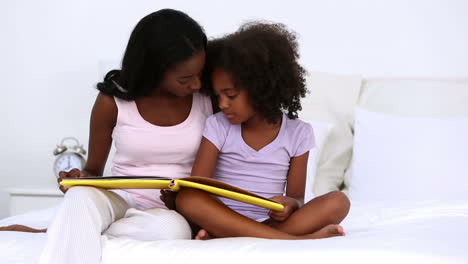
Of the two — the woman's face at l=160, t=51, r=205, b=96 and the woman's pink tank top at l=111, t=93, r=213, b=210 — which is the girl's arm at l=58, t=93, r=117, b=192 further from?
the woman's face at l=160, t=51, r=205, b=96

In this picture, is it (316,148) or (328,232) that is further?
(316,148)

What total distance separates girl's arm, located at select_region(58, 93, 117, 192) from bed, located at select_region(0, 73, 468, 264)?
8.6 inches

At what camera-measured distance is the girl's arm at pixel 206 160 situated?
5.99 feet

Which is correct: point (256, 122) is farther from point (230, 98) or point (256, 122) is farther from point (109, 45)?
point (109, 45)

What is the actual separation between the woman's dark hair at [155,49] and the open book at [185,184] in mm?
433

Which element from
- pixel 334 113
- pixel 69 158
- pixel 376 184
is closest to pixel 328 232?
pixel 376 184

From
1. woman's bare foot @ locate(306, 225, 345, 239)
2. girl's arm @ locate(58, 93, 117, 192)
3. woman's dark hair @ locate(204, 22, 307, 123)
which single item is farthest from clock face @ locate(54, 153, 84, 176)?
woman's bare foot @ locate(306, 225, 345, 239)

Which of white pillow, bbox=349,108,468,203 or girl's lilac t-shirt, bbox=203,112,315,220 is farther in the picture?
white pillow, bbox=349,108,468,203

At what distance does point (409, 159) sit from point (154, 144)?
1.14m

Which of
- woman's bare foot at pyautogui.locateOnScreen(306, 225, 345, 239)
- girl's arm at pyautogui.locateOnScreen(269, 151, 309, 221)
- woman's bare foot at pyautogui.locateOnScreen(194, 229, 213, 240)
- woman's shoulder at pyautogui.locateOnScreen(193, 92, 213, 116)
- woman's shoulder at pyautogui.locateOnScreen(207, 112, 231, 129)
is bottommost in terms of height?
woman's bare foot at pyautogui.locateOnScreen(194, 229, 213, 240)

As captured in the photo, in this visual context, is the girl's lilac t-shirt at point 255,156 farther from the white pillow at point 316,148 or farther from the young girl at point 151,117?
the white pillow at point 316,148

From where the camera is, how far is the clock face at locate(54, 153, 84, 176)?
10.5 ft

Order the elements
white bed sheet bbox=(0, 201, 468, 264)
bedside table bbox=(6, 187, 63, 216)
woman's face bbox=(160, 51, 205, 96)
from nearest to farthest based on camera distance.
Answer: white bed sheet bbox=(0, 201, 468, 264), woman's face bbox=(160, 51, 205, 96), bedside table bbox=(6, 187, 63, 216)

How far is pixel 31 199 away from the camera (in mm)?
3121
